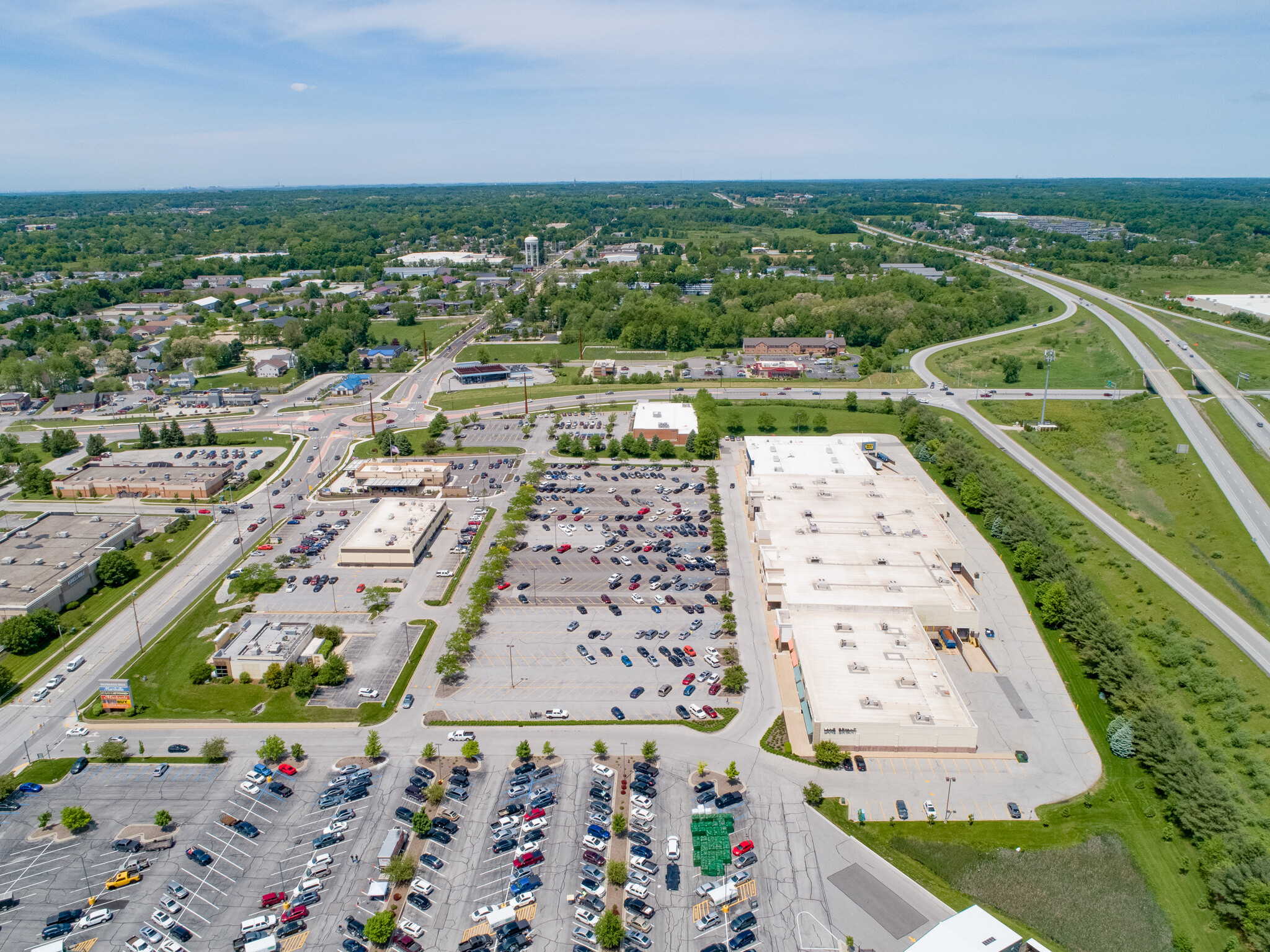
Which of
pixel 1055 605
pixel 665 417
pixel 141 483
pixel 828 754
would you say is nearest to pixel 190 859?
pixel 828 754

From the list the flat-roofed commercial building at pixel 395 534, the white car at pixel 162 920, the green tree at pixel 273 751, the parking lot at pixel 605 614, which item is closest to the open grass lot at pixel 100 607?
the flat-roofed commercial building at pixel 395 534

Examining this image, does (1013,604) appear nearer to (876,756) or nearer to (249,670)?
(876,756)

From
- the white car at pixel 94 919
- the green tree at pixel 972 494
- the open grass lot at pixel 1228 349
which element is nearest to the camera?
the white car at pixel 94 919

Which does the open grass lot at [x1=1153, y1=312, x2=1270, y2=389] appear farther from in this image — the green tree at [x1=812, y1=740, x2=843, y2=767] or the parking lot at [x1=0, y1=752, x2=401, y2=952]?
the parking lot at [x1=0, y1=752, x2=401, y2=952]

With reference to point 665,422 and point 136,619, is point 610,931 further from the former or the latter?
point 665,422

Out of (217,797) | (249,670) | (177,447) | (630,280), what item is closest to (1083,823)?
(217,797)

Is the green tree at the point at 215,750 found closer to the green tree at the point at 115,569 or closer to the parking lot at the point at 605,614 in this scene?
the parking lot at the point at 605,614
